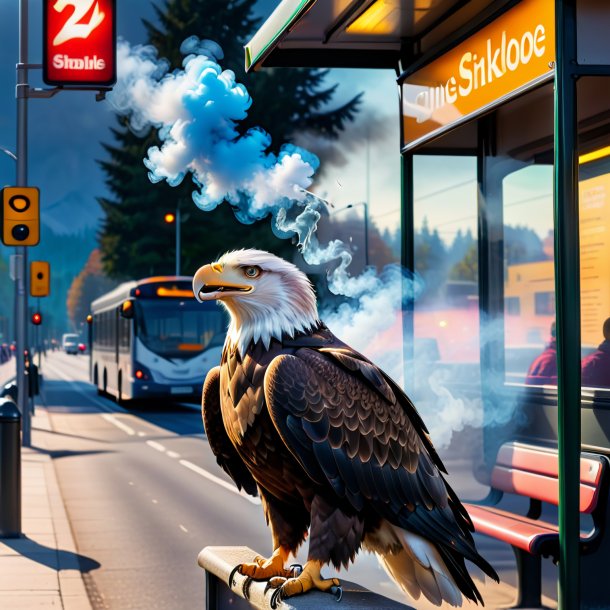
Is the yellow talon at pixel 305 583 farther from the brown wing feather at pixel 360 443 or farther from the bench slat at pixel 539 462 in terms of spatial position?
the bench slat at pixel 539 462

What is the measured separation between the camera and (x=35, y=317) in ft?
111

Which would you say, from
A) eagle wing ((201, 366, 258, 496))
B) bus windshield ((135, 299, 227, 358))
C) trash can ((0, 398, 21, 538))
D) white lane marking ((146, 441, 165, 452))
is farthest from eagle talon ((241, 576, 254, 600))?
bus windshield ((135, 299, 227, 358))

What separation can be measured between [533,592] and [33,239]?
9.44 m

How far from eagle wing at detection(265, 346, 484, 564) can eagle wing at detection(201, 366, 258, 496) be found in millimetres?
281

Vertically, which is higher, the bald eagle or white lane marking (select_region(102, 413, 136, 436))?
the bald eagle

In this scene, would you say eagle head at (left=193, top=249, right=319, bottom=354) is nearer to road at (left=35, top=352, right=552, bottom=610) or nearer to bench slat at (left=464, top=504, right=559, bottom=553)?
bench slat at (left=464, top=504, right=559, bottom=553)

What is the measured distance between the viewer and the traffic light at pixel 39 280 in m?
20.5

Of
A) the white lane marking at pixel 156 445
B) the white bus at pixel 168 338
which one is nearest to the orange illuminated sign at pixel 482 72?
the white lane marking at pixel 156 445

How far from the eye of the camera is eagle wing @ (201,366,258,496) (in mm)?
2990

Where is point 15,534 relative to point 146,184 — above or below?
below

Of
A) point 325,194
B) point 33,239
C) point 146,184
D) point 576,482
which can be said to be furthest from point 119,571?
point 146,184

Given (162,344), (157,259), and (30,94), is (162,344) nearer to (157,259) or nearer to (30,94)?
→ (30,94)

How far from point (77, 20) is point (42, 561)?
17.0 feet

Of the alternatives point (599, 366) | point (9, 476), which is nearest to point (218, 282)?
point (599, 366)
